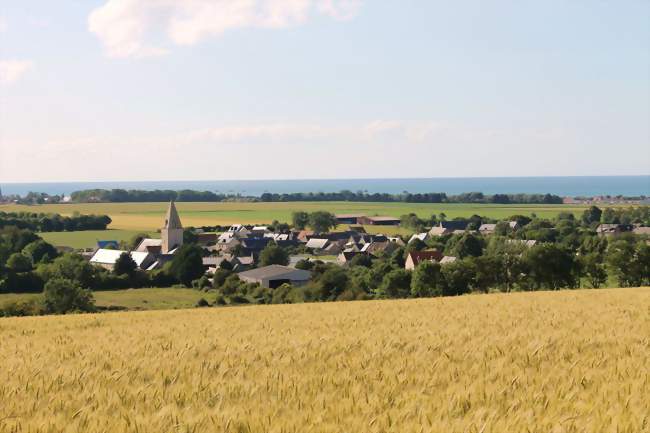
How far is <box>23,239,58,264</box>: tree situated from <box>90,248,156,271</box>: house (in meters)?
5.75

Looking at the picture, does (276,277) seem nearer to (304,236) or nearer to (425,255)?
(425,255)

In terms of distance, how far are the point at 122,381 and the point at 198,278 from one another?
7807cm

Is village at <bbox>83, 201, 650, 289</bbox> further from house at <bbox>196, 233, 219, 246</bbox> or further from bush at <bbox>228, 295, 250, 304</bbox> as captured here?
bush at <bbox>228, 295, 250, 304</bbox>

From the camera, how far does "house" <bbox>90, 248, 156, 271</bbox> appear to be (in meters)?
109

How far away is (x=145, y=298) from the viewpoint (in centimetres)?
7319

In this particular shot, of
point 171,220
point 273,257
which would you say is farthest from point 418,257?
point 171,220

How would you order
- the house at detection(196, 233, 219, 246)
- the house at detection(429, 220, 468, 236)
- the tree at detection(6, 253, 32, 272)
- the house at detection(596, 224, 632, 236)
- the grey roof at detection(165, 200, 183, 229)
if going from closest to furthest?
the tree at detection(6, 253, 32, 272) → the grey roof at detection(165, 200, 183, 229) → the house at detection(196, 233, 219, 246) → the house at detection(596, 224, 632, 236) → the house at detection(429, 220, 468, 236)

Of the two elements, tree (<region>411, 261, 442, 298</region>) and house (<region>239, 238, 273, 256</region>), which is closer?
tree (<region>411, 261, 442, 298</region>)

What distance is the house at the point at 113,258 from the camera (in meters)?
109

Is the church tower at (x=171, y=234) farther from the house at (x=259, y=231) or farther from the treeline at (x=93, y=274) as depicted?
the house at (x=259, y=231)

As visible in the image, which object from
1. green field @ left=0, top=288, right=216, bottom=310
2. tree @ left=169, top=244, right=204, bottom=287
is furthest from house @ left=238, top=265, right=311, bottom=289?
green field @ left=0, top=288, right=216, bottom=310

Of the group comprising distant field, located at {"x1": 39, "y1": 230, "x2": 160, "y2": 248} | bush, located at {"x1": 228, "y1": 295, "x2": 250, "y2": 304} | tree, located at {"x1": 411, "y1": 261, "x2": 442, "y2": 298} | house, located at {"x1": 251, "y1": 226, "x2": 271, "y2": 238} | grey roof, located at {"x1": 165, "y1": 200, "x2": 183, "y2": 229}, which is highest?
grey roof, located at {"x1": 165, "y1": 200, "x2": 183, "y2": 229}

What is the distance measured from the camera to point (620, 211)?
17412cm

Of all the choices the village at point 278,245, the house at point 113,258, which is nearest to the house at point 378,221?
the village at point 278,245
